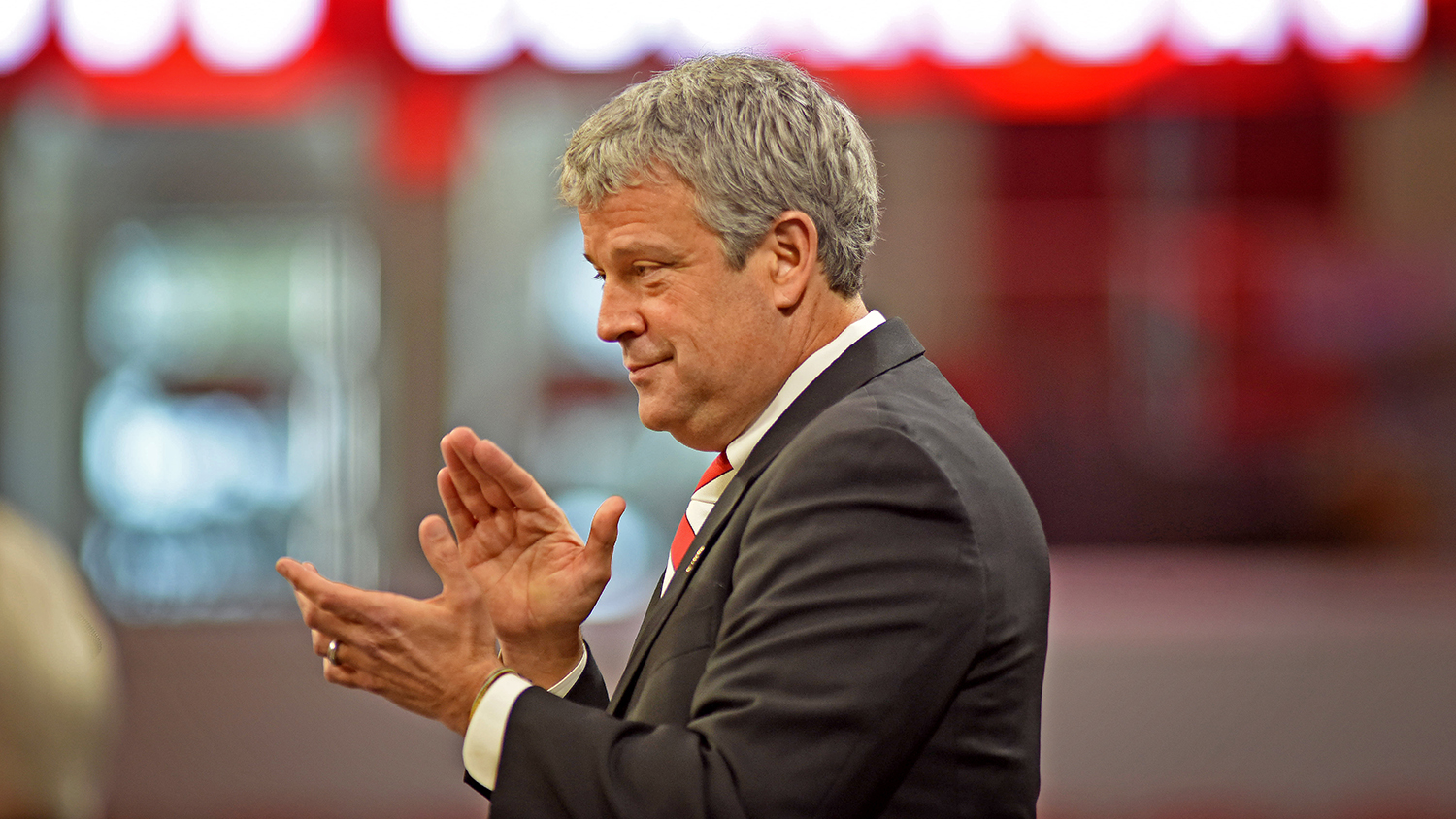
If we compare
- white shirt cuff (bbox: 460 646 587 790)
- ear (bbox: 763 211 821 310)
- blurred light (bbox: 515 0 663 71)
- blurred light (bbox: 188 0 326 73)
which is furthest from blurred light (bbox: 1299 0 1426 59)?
white shirt cuff (bbox: 460 646 587 790)

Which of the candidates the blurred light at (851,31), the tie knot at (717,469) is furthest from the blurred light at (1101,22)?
the tie knot at (717,469)

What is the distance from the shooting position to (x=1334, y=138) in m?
4.66

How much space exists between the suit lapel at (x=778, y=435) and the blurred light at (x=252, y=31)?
328cm

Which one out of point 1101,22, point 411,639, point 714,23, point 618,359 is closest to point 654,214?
point 411,639

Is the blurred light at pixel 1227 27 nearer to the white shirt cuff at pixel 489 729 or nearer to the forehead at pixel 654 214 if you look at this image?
the forehead at pixel 654 214

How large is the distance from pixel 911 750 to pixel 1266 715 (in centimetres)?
310

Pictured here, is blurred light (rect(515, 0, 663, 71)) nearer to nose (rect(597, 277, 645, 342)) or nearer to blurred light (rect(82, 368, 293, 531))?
blurred light (rect(82, 368, 293, 531))

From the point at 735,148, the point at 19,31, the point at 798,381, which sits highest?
the point at 19,31

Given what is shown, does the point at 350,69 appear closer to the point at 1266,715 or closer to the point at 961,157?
the point at 961,157

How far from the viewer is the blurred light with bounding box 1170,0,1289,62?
13.6 ft

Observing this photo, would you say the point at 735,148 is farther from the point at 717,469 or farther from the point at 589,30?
the point at 589,30

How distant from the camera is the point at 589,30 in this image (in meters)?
4.14

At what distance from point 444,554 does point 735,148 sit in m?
0.50

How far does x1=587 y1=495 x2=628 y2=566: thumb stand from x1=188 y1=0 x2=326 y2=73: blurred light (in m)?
3.18
